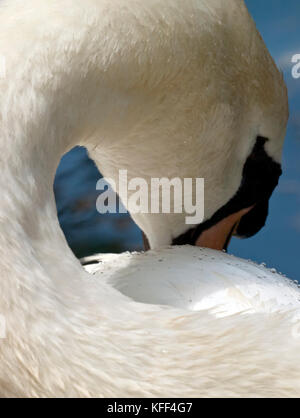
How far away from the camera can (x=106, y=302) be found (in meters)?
1.01

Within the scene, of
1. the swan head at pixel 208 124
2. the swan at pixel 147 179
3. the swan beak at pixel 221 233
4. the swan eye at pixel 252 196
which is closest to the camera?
the swan at pixel 147 179

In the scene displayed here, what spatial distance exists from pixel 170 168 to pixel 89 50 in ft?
2.21

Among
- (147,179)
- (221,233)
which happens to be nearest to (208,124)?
(147,179)

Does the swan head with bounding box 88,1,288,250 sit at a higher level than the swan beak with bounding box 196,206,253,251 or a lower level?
higher

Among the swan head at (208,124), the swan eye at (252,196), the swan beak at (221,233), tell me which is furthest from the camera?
the swan beak at (221,233)

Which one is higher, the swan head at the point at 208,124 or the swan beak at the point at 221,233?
the swan head at the point at 208,124

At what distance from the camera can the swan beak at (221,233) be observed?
83.5 inches

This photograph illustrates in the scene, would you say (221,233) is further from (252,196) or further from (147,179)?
(147,179)

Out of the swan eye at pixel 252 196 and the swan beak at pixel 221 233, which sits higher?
the swan eye at pixel 252 196

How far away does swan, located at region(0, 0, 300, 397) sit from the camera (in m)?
0.91

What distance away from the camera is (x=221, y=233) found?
7.04 ft

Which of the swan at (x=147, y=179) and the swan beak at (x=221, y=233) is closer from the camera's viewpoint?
the swan at (x=147, y=179)

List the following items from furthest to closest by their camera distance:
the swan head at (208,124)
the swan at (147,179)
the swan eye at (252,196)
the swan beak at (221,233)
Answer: the swan beak at (221,233)
the swan eye at (252,196)
the swan head at (208,124)
the swan at (147,179)
